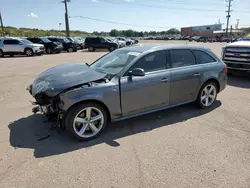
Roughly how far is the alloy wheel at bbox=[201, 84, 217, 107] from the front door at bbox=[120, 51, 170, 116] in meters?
1.20

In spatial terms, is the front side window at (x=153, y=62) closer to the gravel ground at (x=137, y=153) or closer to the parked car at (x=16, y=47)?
the gravel ground at (x=137, y=153)

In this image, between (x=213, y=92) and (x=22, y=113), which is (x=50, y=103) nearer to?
(x=22, y=113)

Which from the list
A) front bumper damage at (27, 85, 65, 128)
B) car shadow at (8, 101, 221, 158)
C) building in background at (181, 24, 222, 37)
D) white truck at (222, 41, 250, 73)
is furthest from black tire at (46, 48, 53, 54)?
building in background at (181, 24, 222, 37)

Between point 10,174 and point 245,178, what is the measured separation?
310 centimetres

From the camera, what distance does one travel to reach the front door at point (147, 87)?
3645mm

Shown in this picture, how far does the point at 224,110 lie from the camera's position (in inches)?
189

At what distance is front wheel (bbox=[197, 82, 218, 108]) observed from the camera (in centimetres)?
474

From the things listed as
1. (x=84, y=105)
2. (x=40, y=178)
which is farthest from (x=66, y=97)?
(x=40, y=178)

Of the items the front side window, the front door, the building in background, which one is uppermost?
the building in background

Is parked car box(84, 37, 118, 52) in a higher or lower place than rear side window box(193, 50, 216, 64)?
higher

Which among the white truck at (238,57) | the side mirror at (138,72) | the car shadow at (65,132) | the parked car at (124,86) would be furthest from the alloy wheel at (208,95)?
the white truck at (238,57)

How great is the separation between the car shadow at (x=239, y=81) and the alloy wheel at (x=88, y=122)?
5.84 meters

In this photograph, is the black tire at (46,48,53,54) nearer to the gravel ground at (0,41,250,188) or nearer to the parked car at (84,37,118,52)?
the parked car at (84,37,118,52)

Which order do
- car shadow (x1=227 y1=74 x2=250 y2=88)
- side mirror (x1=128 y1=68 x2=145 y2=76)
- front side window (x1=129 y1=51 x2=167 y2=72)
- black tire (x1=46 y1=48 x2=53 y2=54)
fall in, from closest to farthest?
side mirror (x1=128 y1=68 x2=145 y2=76)
front side window (x1=129 y1=51 x2=167 y2=72)
car shadow (x1=227 y1=74 x2=250 y2=88)
black tire (x1=46 y1=48 x2=53 y2=54)
